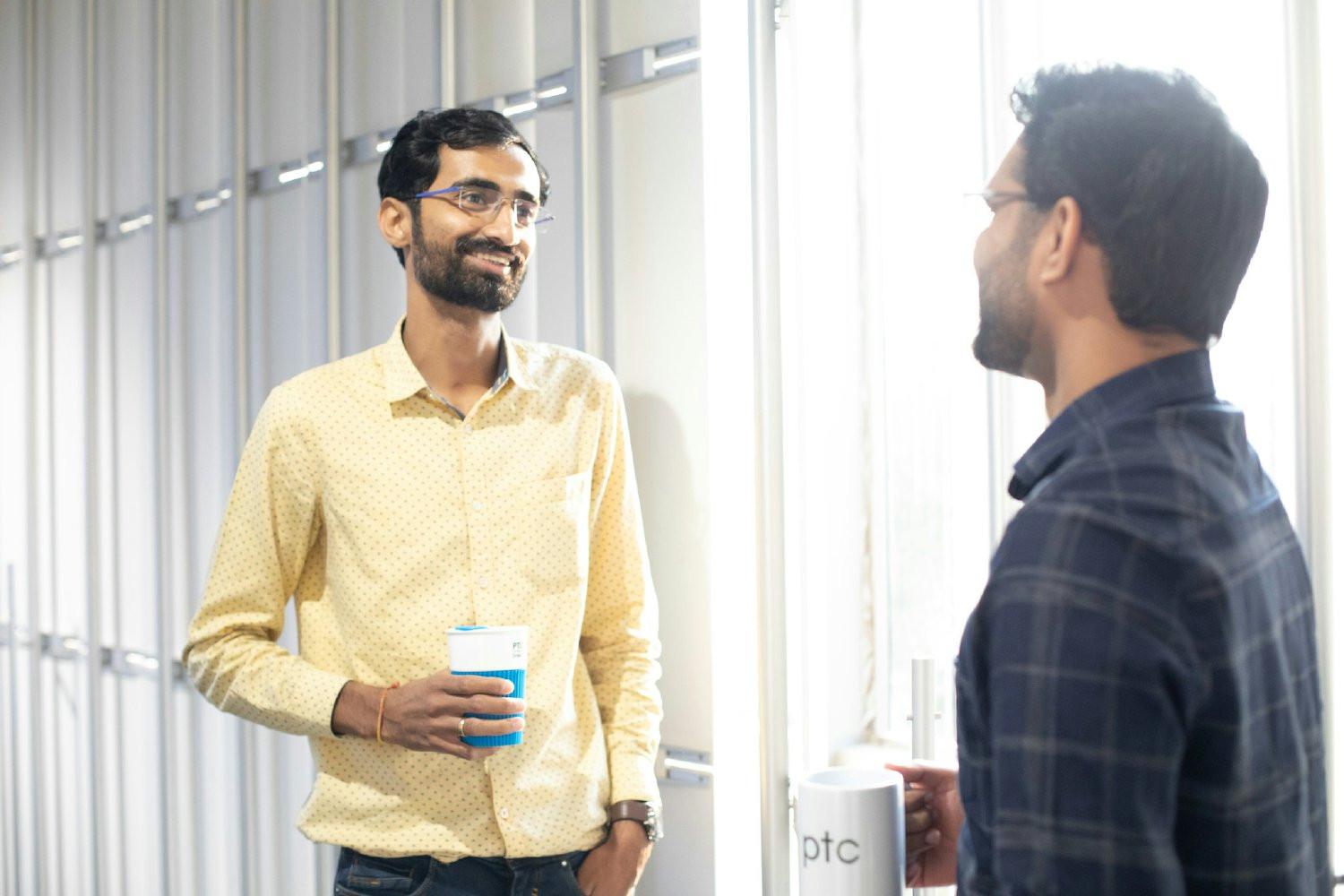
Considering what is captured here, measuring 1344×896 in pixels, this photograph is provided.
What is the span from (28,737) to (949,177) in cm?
342

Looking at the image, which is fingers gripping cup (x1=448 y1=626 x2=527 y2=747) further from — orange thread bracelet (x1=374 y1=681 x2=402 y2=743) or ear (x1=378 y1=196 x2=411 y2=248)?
ear (x1=378 y1=196 x2=411 y2=248)

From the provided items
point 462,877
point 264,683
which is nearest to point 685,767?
point 462,877

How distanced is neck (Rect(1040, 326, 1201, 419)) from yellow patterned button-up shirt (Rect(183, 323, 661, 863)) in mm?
1055

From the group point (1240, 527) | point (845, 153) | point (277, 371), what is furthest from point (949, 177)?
point (277, 371)

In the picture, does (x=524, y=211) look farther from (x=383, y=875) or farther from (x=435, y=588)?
(x=383, y=875)

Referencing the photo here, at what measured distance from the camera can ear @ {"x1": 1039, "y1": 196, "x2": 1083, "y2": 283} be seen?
1.08 meters

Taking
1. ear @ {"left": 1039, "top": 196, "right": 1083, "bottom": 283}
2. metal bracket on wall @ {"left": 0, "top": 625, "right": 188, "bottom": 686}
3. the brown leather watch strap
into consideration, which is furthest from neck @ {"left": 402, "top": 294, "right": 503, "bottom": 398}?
metal bracket on wall @ {"left": 0, "top": 625, "right": 188, "bottom": 686}

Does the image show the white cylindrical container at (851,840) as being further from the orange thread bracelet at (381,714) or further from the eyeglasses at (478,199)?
the eyeglasses at (478,199)

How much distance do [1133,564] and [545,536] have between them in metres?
1.23

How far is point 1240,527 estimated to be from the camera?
0.94 metres

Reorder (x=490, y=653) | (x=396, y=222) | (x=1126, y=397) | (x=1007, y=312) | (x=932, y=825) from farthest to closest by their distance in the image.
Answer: (x=396, y=222), (x=490, y=653), (x=932, y=825), (x=1007, y=312), (x=1126, y=397)

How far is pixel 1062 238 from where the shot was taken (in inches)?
42.9

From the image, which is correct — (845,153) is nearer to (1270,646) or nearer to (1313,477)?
(1313,477)

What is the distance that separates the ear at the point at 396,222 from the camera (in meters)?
2.15
